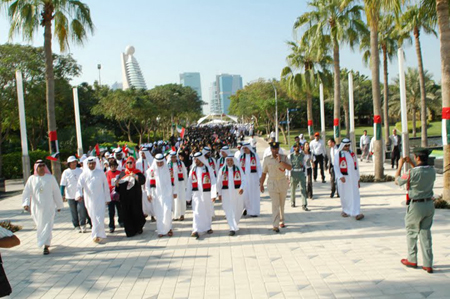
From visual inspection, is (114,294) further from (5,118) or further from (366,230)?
(5,118)

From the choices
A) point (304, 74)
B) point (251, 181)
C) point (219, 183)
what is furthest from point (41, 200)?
point (304, 74)

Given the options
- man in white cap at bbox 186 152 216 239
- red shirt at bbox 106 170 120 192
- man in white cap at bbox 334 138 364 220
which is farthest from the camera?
red shirt at bbox 106 170 120 192

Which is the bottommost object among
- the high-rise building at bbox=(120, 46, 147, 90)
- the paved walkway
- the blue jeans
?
the paved walkway

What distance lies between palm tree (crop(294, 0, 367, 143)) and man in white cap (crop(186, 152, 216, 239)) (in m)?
10.7

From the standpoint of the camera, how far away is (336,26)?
1898cm

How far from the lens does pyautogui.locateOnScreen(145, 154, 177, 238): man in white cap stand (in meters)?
9.01

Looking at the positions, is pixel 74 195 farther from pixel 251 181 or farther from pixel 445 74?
pixel 445 74

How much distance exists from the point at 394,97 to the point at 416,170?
182ft

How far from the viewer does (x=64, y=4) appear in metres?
14.0

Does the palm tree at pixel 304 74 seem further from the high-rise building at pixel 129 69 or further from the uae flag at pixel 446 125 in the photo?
the high-rise building at pixel 129 69

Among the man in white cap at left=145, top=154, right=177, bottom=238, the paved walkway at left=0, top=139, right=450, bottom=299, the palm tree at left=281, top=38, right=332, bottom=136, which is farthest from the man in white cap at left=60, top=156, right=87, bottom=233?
the palm tree at left=281, top=38, right=332, bottom=136

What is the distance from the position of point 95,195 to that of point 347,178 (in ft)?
18.2

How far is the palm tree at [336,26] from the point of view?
1880 centimetres

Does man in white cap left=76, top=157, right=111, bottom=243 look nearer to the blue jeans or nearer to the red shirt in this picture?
the red shirt
